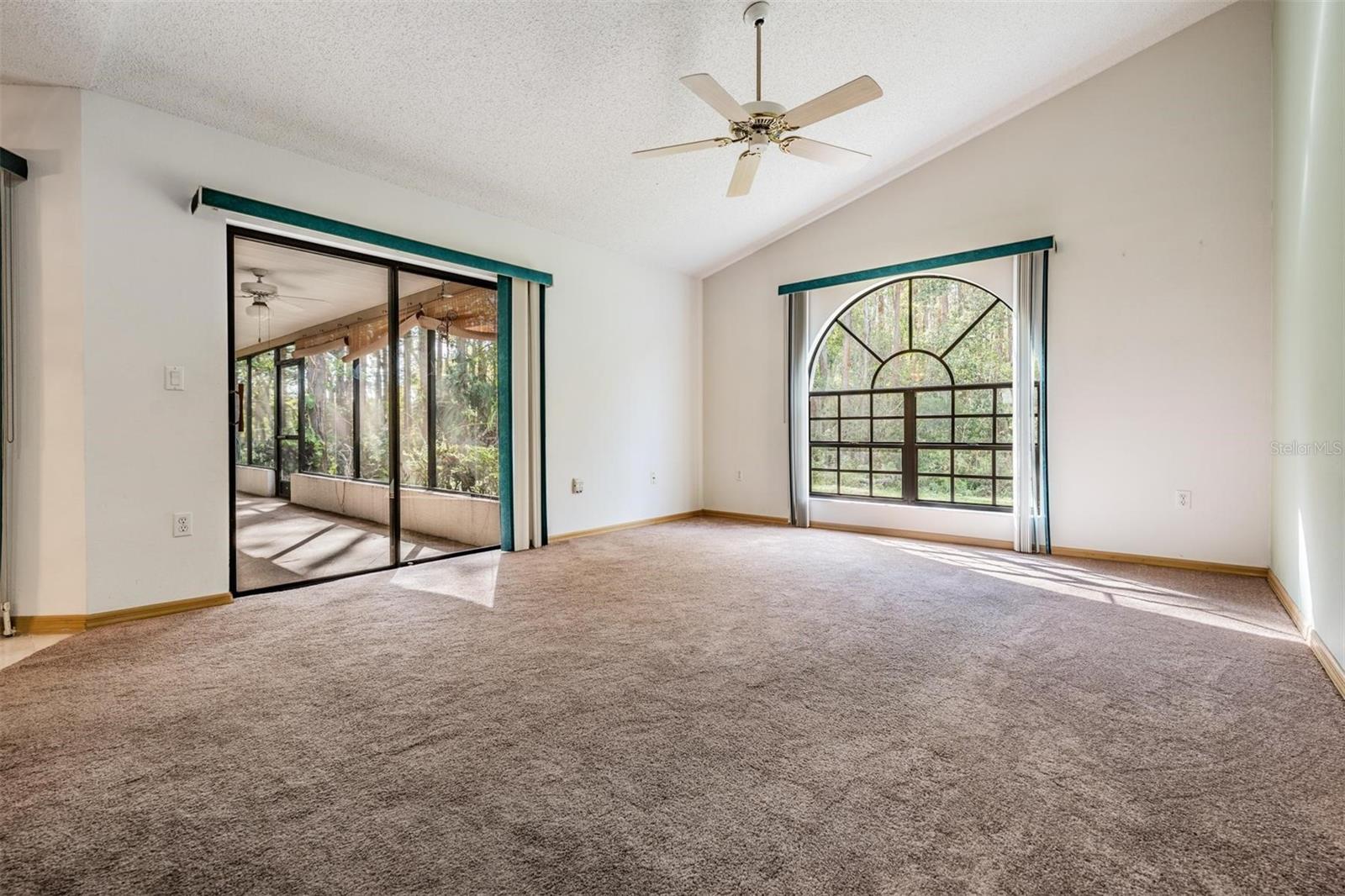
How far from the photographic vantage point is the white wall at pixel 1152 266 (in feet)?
13.1

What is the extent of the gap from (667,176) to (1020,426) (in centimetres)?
330

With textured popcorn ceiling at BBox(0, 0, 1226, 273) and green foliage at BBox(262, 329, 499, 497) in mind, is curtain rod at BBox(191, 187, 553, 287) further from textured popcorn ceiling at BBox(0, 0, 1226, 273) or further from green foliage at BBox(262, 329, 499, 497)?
green foliage at BBox(262, 329, 499, 497)

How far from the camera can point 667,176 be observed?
183 inches

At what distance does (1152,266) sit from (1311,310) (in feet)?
5.38

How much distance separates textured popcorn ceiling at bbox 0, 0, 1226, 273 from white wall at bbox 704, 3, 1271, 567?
12.1 inches

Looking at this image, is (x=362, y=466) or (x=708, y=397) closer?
(x=362, y=466)

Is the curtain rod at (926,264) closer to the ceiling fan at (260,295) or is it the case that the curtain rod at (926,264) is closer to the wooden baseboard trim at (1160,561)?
the wooden baseboard trim at (1160,561)

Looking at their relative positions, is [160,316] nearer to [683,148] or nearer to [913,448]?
[683,148]

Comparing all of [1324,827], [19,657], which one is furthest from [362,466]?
[1324,827]

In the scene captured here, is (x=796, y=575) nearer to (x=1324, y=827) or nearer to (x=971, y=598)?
(x=971, y=598)

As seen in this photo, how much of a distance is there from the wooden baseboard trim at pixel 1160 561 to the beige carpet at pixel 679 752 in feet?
3.29

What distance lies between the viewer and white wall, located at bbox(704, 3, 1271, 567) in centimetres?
400

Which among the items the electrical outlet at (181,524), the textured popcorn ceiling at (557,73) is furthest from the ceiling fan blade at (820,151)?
the electrical outlet at (181,524)

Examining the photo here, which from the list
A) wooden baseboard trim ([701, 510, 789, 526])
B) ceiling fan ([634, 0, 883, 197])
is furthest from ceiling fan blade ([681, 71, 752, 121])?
wooden baseboard trim ([701, 510, 789, 526])
